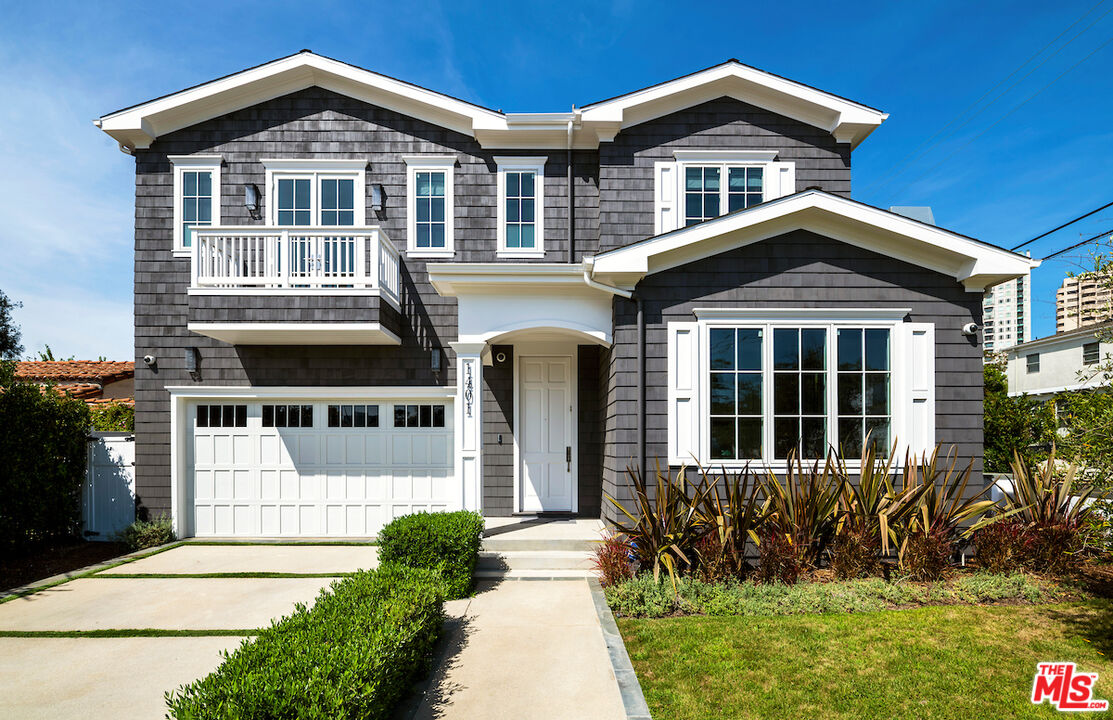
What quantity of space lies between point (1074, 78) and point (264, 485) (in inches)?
675

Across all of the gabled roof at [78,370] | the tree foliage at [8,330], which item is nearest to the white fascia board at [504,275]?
the gabled roof at [78,370]

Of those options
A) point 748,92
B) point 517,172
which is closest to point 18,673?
point 517,172

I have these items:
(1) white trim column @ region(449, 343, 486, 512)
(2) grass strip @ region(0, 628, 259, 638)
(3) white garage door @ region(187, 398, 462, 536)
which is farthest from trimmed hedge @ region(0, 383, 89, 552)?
(1) white trim column @ region(449, 343, 486, 512)

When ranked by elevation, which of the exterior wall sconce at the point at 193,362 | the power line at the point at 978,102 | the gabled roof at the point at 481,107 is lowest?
the exterior wall sconce at the point at 193,362

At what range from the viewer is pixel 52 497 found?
8.44 m

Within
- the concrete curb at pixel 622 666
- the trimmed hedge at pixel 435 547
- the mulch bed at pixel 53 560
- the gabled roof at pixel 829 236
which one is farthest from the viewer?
the mulch bed at pixel 53 560

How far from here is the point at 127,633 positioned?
209 inches

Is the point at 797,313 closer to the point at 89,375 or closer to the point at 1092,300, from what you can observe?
the point at 1092,300

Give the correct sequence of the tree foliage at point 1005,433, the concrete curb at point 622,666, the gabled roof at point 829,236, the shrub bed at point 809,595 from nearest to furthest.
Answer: the concrete curb at point 622,666 < the shrub bed at point 809,595 < the gabled roof at point 829,236 < the tree foliage at point 1005,433

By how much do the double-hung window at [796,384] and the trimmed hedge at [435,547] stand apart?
2.73 m

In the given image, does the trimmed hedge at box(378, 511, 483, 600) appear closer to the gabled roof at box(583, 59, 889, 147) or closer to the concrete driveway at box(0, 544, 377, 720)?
the concrete driveway at box(0, 544, 377, 720)

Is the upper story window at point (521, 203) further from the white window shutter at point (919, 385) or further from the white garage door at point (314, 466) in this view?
the white window shutter at point (919, 385)

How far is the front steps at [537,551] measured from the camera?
6875 millimetres

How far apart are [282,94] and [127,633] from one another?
808 centimetres
